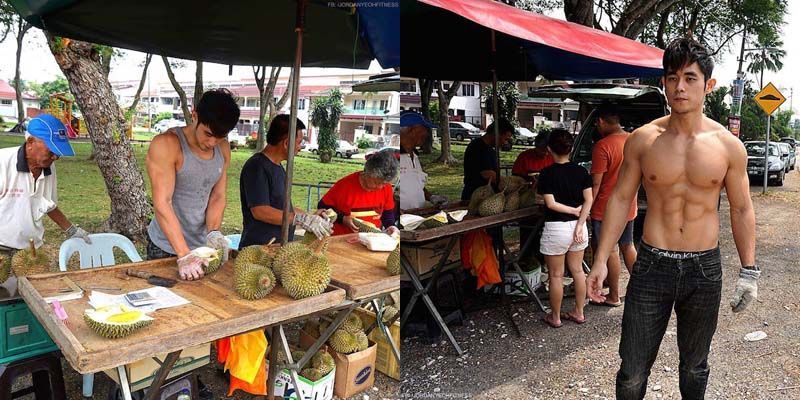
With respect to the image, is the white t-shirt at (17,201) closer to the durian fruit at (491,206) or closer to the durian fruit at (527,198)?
the durian fruit at (491,206)

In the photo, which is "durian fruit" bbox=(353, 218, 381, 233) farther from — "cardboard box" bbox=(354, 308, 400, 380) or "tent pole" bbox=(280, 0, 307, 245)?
"tent pole" bbox=(280, 0, 307, 245)

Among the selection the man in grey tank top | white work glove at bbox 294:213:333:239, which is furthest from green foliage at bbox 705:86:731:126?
the man in grey tank top

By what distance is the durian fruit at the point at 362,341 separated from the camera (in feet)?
10.6

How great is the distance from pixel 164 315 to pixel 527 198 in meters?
3.13

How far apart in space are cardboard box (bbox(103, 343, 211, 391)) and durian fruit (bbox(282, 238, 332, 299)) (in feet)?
2.12

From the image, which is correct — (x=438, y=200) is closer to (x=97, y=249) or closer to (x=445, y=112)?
→ (x=97, y=249)

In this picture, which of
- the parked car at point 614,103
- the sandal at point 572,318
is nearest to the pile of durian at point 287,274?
the sandal at point 572,318

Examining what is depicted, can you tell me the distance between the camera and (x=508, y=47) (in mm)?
5508

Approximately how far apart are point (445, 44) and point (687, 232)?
127 inches

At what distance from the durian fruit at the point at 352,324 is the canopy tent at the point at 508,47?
1.82 meters

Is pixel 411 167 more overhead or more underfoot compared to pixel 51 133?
more underfoot

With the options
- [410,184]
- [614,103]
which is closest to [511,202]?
[410,184]

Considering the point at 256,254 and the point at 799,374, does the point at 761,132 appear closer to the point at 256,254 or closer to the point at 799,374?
the point at 799,374

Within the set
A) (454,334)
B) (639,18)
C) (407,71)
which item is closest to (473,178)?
(407,71)
